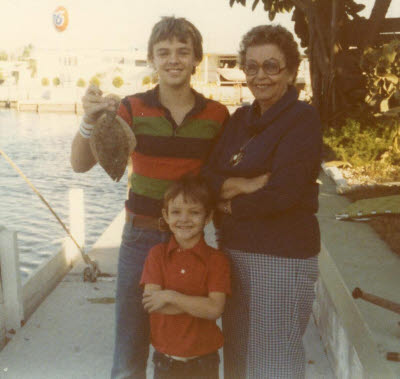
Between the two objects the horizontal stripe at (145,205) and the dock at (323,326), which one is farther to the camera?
the dock at (323,326)

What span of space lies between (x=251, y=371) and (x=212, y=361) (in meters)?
0.18

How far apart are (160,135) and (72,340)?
9.02ft

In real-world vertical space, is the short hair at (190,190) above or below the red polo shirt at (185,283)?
above

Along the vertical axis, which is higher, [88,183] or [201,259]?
[201,259]

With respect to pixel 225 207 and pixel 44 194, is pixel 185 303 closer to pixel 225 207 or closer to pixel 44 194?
pixel 225 207

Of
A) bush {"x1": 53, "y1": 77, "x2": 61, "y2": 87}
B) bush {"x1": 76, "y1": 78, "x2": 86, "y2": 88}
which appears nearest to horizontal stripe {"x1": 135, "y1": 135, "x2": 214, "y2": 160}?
bush {"x1": 76, "y1": 78, "x2": 86, "y2": 88}

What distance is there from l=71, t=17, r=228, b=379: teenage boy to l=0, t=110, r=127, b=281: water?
397 cm

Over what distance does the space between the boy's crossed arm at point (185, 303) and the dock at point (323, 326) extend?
0.84 m

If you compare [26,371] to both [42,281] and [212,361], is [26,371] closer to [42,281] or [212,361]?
[42,281]

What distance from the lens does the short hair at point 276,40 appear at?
8.04 feet

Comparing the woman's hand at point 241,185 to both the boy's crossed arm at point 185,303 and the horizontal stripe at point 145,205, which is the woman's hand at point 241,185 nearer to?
the horizontal stripe at point 145,205

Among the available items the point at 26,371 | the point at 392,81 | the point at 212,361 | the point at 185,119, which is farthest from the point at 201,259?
the point at 392,81

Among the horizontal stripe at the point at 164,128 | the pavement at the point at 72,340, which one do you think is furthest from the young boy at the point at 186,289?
the pavement at the point at 72,340

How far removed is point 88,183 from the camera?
19.5 metres
